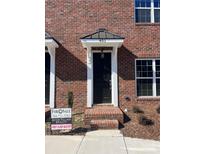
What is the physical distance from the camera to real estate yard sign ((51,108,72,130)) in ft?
30.0

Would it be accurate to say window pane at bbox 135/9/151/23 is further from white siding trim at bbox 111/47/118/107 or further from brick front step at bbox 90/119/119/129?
brick front step at bbox 90/119/119/129

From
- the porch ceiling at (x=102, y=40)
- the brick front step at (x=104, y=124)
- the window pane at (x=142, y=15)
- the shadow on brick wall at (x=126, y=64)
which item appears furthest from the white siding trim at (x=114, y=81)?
the brick front step at (x=104, y=124)

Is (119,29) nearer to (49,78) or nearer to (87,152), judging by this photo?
(49,78)

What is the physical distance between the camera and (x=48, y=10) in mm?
13086

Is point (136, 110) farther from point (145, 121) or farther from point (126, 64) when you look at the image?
point (126, 64)

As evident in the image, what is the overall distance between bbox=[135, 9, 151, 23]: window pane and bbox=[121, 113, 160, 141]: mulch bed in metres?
4.63

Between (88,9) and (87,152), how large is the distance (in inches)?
313

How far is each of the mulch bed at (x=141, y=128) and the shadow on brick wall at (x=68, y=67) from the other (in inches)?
123

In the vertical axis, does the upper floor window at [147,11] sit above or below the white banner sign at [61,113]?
above

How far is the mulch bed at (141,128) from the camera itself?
9.33 metres

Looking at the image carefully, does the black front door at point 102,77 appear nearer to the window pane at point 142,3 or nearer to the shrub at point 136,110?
the shrub at point 136,110

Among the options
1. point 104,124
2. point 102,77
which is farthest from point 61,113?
point 102,77

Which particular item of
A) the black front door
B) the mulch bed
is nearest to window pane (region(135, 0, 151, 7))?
the black front door
